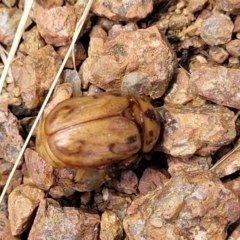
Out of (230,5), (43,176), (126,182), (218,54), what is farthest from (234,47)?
(43,176)

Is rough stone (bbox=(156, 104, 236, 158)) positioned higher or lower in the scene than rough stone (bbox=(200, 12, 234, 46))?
lower

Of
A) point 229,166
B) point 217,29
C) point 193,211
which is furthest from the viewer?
point 217,29

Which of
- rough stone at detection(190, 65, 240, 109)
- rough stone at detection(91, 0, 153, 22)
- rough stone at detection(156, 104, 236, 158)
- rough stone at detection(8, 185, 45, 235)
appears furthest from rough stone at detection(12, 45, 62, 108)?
rough stone at detection(190, 65, 240, 109)

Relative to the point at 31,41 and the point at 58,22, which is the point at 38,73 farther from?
the point at 58,22

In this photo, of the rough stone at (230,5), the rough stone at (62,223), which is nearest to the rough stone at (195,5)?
the rough stone at (230,5)

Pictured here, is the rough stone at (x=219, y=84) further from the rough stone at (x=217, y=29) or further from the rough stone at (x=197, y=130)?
the rough stone at (x=217, y=29)

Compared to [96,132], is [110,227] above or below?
below

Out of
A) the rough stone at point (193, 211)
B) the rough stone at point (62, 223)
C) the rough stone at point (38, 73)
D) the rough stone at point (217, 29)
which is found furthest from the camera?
the rough stone at point (38, 73)

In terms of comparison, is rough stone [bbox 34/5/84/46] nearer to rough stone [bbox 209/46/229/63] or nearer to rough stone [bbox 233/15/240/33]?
rough stone [bbox 209/46/229/63]

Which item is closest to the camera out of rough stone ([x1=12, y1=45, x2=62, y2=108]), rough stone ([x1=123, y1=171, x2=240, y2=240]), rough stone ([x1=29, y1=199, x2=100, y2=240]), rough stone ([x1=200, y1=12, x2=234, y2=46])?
rough stone ([x1=123, y1=171, x2=240, y2=240])
